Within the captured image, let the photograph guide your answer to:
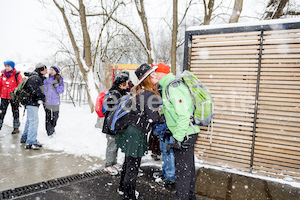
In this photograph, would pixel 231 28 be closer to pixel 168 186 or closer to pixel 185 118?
pixel 185 118

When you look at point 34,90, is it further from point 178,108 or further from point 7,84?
point 178,108

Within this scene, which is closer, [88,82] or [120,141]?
[120,141]

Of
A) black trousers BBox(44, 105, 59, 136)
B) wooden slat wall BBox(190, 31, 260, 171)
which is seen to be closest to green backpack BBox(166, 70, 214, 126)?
wooden slat wall BBox(190, 31, 260, 171)

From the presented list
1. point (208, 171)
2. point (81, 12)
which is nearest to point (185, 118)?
point (208, 171)

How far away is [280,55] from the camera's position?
13.8 feet

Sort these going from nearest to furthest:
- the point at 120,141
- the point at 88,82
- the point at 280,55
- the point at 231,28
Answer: the point at 120,141, the point at 280,55, the point at 231,28, the point at 88,82

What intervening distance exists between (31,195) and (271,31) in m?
5.56

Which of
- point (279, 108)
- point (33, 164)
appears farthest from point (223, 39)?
point (33, 164)

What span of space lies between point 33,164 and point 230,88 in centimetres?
472

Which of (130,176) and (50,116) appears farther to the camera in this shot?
(50,116)

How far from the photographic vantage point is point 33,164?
4.07m

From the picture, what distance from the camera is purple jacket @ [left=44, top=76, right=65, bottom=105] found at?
565 cm

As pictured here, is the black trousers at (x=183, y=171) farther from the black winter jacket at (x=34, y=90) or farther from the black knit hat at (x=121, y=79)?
the black winter jacket at (x=34, y=90)

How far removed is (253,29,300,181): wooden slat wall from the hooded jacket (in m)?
2.63
